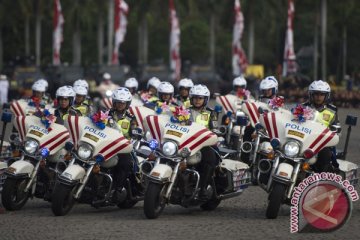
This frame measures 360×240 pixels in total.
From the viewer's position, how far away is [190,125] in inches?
584

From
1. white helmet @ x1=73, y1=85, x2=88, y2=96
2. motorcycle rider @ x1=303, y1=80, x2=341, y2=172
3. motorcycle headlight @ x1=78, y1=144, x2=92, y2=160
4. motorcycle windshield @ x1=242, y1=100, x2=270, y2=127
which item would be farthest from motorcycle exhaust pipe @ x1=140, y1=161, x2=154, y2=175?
motorcycle windshield @ x1=242, y1=100, x2=270, y2=127

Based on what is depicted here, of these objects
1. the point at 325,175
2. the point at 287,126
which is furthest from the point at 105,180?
the point at 325,175

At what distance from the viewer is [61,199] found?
14281 millimetres

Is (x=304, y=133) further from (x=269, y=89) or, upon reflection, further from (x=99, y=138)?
(x=269, y=89)

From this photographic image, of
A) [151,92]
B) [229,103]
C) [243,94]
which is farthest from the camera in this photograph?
[151,92]

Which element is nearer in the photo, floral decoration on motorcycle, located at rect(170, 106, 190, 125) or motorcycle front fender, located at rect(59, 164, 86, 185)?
motorcycle front fender, located at rect(59, 164, 86, 185)

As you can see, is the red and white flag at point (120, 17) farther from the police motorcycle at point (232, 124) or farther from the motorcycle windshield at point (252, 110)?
the motorcycle windshield at point (252, 110)

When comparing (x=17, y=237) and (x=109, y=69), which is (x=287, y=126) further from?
(x=109, y=69)

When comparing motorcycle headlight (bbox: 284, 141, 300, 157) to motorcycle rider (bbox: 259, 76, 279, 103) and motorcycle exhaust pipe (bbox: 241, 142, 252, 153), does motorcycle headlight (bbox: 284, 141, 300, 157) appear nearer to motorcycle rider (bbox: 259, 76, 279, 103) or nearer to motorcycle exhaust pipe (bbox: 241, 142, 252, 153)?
motorcycle exhaust pipe (bbox: 241, 142, 252, 153)

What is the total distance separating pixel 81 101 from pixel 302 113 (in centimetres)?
596

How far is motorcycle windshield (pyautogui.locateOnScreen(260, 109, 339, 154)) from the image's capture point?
14.5m

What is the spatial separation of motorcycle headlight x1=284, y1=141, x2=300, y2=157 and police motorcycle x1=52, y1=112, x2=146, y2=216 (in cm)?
178

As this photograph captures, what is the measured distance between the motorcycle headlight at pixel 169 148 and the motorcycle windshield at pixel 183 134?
6cm

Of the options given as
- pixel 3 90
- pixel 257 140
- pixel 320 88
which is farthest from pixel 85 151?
pixel 3 90
